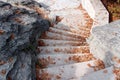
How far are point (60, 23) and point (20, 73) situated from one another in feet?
11.9

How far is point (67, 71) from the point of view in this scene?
600cm

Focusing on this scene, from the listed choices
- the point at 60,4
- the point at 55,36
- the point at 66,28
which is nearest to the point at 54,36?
the point at 55,36

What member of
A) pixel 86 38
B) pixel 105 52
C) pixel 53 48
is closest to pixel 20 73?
pixel 53 48

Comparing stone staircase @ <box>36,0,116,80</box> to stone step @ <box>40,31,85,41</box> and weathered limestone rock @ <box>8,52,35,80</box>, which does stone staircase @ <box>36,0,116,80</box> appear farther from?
weathered limestone rock @ <box>8,52,35,80</box>

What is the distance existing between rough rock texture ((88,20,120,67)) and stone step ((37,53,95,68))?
0.37 metres

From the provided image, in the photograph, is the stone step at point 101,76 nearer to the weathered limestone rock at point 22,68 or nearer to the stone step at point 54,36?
the weathered limestone rock at point 22,68

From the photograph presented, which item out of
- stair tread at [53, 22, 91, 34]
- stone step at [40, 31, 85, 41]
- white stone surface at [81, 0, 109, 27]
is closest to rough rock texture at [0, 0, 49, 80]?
stone step at [40, 31, 85, 41]

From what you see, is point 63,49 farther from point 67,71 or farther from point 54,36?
point 67,71

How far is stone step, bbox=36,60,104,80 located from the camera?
5.84 metres

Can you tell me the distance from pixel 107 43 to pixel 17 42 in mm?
2130

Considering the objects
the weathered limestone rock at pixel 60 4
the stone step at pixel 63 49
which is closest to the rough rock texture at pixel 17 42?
the stone step at pixel 63 49

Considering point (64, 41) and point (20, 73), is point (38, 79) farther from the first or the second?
point (64, 41)

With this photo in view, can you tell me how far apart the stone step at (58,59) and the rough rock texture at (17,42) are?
28 centimetres

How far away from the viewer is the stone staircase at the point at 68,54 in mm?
5844
